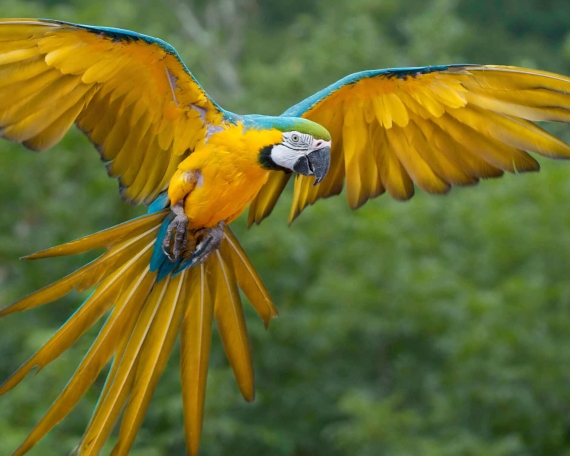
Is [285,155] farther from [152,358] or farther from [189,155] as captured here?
[152,358]

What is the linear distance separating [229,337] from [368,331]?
4684 mm

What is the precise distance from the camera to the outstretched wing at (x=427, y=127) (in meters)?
3.36

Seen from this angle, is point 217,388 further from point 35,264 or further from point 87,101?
point 87,101

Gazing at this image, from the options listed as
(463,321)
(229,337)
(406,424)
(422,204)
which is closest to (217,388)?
(406,424)

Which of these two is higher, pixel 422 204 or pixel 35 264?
pixel 422 204

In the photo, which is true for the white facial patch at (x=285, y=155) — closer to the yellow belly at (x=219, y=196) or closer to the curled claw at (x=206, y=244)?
the yellow belly at (x=219, y=196)

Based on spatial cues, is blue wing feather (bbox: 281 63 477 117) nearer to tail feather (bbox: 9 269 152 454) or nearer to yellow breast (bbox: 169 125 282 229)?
yellow breast (bbox: 169 125 282 229)

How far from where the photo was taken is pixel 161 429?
7.65 m

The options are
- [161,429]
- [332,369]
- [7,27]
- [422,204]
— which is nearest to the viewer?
[7,27]

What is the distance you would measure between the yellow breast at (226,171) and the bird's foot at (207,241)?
0.30ft

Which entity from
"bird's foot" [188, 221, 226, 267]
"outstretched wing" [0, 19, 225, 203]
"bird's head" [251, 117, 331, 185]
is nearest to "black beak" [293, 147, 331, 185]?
"bird's head" [251, 117, 331, 185]

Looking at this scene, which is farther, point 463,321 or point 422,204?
point 422,204

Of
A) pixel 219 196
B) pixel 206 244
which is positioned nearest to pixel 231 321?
pixel 206 244

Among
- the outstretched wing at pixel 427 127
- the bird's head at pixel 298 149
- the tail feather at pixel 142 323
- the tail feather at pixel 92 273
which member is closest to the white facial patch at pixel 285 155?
the bird's head at pixel 298 149
